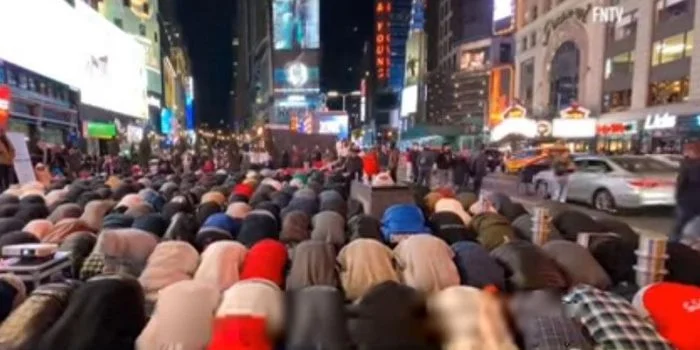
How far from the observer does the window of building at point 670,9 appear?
32188mm

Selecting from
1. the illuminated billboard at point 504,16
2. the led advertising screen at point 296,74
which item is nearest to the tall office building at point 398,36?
the led advertising screen at point 296,74

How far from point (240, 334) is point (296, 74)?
232 ft

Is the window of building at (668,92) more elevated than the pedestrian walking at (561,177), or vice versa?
the window of building at (668,92)

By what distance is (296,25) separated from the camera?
74875 millimetres

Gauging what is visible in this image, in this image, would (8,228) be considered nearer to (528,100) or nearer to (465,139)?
(528,100)

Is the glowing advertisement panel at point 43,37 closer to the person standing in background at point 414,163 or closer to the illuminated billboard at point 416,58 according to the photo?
the person standing in background at point 414,163

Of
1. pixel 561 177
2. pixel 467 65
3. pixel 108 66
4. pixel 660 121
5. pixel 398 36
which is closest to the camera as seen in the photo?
pixel 561 177

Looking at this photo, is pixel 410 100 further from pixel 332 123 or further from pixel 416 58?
pixel 332 123

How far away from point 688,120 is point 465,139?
167 feet

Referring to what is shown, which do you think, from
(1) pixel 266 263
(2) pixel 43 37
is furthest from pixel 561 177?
(2) pixel 43 37

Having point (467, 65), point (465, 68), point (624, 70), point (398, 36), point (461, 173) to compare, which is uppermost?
point (398, 36)

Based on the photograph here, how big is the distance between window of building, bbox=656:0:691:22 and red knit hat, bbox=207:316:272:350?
35.9m

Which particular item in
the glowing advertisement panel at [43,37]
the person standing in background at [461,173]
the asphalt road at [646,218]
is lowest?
the asphalt road at [646,218]

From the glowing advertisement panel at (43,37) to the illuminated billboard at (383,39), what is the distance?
9384cm
